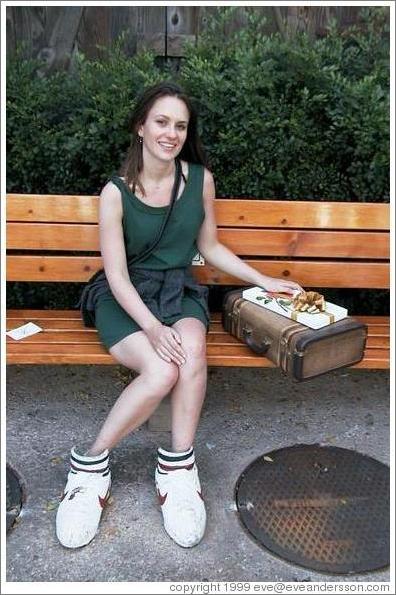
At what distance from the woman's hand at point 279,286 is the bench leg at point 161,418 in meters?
0.70

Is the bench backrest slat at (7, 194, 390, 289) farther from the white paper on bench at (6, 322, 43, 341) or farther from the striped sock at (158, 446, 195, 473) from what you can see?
the striped sock at (158, 446, 195, 473)

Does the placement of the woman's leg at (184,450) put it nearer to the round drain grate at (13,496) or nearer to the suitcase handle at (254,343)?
the suitcase handle at (254,343)

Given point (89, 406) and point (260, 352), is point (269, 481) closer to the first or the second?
point (260, 352)

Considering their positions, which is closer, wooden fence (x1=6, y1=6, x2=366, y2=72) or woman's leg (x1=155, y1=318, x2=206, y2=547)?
woman's leg (x1=155, y1=318, x2=206, y2=547)

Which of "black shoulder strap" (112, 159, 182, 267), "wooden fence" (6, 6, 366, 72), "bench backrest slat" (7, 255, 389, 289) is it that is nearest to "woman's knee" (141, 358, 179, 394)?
"black shoulder strap" (112, 159, 182, 267)

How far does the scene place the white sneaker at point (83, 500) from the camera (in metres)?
2.54

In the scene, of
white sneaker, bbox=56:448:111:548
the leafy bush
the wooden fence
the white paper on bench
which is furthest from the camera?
the wooden fence

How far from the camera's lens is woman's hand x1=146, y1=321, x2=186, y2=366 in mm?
2667

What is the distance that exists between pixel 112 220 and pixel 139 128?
427mm

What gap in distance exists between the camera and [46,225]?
3.34 meters

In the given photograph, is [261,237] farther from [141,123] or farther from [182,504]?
[182,504]

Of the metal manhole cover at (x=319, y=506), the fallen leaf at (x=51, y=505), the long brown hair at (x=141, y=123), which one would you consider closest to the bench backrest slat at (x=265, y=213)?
the long brown hair at (x=141, y=123)

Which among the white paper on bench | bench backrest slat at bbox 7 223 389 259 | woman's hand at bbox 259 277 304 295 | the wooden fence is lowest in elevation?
the white paper on bench

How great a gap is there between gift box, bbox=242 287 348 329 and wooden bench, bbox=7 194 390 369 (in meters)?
0.25
